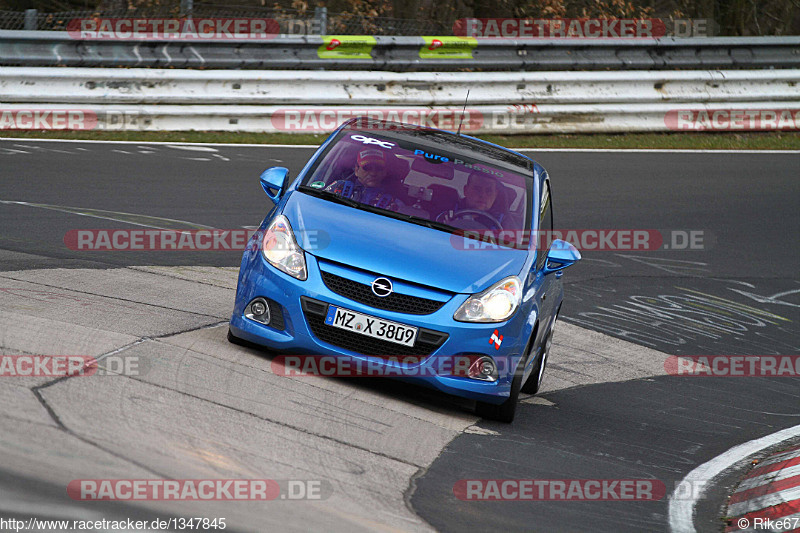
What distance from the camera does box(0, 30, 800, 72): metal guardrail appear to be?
14.6 metres

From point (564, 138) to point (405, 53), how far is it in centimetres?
297

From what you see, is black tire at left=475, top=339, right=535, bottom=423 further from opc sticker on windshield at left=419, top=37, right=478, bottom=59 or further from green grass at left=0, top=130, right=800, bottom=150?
opc sticker on windshield at left=419, top=37, right=478, bottom=59

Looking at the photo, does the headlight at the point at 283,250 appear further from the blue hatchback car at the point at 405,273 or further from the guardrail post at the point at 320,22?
the guardrail post at the point at 320,22

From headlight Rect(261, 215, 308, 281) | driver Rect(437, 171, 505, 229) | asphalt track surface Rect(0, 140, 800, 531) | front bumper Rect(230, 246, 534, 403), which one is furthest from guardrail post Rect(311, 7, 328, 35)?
front bumper Rect(230, 246, 534, 403)

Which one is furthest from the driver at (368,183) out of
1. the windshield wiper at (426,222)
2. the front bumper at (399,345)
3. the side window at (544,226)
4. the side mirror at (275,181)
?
the side window at (544,226)

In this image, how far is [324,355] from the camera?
623cm

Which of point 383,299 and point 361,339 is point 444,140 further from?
point 361,339

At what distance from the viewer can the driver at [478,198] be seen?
7020mm

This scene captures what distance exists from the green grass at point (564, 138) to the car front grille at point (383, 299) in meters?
8.69

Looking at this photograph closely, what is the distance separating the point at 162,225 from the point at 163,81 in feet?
17.0

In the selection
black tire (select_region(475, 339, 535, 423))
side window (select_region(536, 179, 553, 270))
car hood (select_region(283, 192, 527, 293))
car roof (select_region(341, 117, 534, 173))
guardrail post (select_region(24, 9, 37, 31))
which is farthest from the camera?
guardrail post (select_region(24, 9, 37, 31))

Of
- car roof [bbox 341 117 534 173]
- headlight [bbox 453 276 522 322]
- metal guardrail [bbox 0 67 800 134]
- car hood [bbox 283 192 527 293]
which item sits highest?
car roof [bbox 341 117 534 173]

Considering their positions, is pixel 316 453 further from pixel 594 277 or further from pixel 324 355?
pixel 594 277

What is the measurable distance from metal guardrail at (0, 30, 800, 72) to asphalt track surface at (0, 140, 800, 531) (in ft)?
6.08
